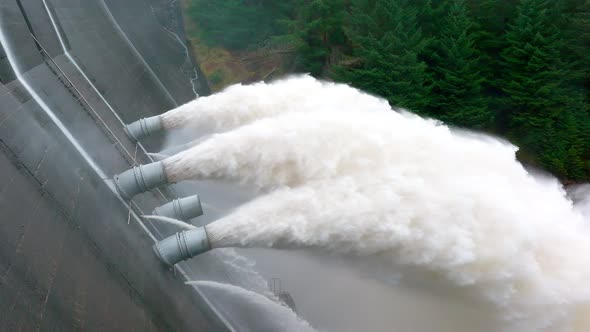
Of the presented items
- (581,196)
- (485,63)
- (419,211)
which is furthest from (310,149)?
(485,63)

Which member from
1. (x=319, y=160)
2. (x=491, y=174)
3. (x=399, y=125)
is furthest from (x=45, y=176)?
(x=491, y=174)

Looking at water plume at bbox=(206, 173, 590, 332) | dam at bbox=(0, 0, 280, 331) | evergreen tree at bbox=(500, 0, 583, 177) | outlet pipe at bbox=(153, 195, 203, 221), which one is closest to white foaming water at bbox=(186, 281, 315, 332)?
dam at bbox=(0, 0, 280, 331)

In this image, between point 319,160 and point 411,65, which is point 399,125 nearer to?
point 319,160

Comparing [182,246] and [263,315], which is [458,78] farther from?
[182,246]

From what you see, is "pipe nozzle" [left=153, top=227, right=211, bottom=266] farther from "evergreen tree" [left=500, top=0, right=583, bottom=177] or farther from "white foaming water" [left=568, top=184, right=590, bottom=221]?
"evergreen tree" [left=500, top=0, right=583, bottom=177]

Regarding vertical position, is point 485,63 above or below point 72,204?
below

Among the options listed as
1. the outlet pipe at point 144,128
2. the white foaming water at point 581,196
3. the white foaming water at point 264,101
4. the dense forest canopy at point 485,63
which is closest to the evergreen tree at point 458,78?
the dense forest canopy at point 485,63
